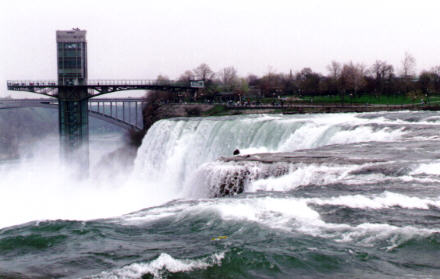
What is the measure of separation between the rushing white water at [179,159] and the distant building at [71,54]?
10.8m

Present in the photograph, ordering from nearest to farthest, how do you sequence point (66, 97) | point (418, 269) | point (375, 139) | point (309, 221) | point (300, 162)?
point (418, 269) < point (309, 221) < point (300, 162) < point (375, 139) < point (66, 97)

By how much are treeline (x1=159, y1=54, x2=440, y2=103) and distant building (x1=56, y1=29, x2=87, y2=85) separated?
15.5 metres

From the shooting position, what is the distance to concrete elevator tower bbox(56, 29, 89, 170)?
47.1 meters

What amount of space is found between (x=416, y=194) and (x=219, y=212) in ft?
13.5

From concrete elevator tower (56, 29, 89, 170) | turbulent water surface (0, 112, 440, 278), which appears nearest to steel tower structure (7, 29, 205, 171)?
concrete elevator tower (56, 29, 89, 170)

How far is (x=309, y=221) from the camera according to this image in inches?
432

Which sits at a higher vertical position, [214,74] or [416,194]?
[214,74]

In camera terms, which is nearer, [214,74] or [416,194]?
[416,194]

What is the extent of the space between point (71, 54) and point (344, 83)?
25.5 m

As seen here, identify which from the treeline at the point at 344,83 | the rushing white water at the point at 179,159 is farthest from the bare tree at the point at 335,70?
the rushing white water at the point at 179,159

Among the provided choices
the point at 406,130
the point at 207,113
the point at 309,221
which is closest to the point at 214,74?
the point at 207,113

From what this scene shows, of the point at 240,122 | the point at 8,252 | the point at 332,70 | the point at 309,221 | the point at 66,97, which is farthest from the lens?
the point at 332,70

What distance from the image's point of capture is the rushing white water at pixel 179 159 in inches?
929

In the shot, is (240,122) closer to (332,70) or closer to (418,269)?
(418,269)
